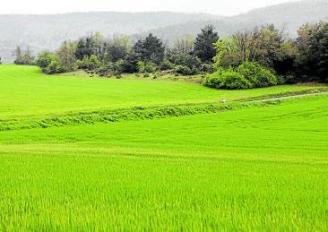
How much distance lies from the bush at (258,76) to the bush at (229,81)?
4.16 ft

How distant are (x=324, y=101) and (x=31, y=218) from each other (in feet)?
171

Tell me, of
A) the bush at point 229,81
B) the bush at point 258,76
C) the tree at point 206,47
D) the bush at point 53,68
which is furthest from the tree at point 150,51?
the bush at point 258,76

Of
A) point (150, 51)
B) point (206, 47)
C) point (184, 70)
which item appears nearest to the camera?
point (184, 70)

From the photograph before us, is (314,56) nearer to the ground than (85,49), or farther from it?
farther from it

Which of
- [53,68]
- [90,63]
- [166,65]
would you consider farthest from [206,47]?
[53,68]

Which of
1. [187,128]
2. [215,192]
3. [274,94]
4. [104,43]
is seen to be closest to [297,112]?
[187,128]

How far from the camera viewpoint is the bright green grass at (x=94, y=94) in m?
54.3

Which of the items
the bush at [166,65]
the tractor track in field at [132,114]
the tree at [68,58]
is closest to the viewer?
the tractor track in field at [132,114]

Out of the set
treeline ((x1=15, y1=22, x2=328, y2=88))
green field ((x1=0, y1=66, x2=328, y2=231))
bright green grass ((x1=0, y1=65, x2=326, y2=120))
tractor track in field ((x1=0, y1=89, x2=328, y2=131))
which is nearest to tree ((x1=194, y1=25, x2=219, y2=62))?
treeline ((x1=15, y1=22, x2=328, y2=88))

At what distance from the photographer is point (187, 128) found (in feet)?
131

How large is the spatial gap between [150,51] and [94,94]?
39447mm

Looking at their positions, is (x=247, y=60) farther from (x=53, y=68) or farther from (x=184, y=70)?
(x=53, y=68)

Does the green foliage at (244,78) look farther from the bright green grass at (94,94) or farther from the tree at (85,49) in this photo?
the tree at (85,49)

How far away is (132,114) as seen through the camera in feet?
159
